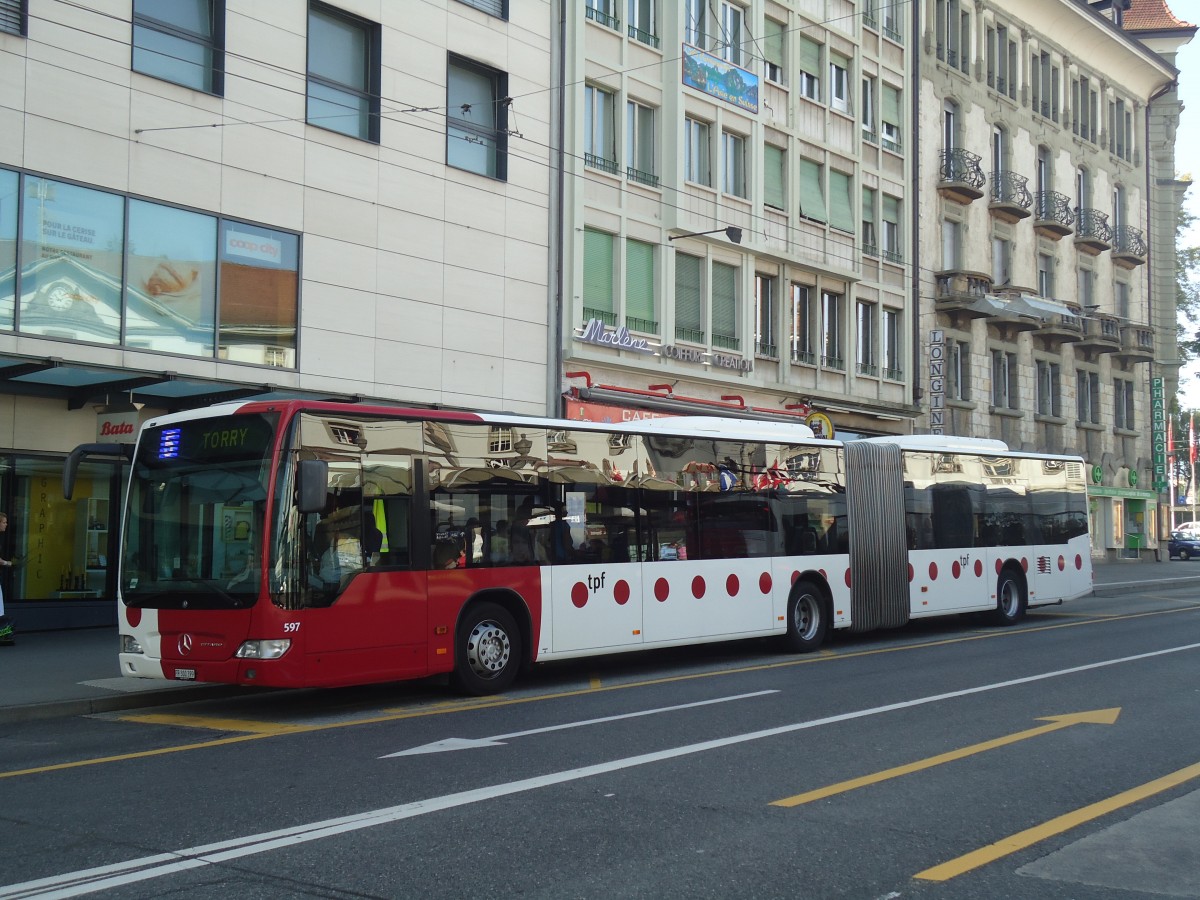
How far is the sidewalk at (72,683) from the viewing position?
12.2m

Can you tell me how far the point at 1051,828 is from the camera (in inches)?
275

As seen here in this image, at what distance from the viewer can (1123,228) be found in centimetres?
5034

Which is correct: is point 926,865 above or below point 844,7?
below

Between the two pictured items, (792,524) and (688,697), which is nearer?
(688,697)

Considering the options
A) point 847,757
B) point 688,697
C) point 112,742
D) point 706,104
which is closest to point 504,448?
point 688,697

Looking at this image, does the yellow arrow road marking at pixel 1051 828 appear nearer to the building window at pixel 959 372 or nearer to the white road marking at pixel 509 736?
the white road marking at pixel 509 736

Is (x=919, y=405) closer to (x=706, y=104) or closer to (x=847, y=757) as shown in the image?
(x=706, y=104)

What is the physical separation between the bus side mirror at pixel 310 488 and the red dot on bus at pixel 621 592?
4439mm

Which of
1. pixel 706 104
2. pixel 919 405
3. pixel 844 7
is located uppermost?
pixel 844 7

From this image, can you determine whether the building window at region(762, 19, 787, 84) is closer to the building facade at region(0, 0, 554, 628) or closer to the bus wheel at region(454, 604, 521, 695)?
the building facade at region(0, 0, 554, 628)

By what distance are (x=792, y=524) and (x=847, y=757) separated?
900 cm

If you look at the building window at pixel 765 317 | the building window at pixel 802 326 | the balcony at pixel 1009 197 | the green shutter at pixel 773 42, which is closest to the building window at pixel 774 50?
the green shutter at pixel 773 42

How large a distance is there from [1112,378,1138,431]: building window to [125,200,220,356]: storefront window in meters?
38.9

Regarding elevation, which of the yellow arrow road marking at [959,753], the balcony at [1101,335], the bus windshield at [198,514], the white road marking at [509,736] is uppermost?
the balcony at [1101,335]
